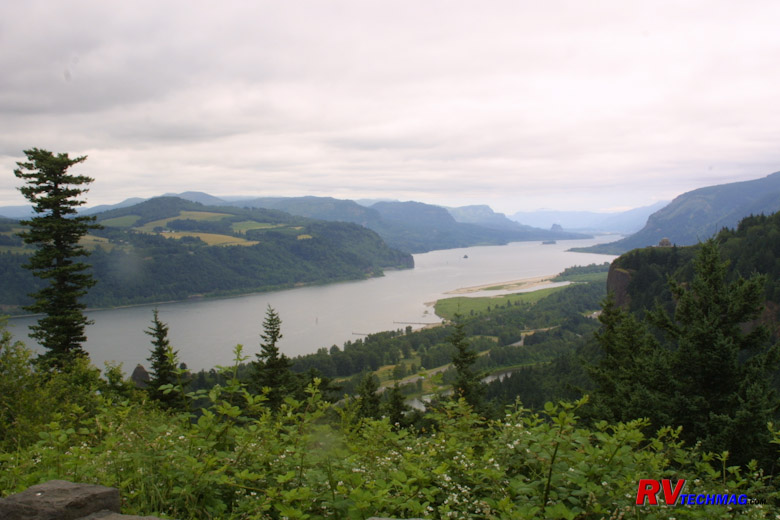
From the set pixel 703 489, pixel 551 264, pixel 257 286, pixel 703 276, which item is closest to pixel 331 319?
pixel 257 286

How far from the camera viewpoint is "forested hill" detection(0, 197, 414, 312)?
325 ft

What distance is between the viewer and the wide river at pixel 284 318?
51.0 metres

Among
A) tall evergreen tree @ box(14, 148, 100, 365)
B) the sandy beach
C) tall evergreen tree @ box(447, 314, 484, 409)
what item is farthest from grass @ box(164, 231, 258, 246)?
tall evergreen tree @ box(447, 314, 484, 409)

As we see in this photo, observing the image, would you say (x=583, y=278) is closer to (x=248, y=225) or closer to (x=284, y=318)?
(x=284, y=318)

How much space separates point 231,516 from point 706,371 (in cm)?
798

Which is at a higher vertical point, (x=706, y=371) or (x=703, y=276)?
(x=703, y=276)

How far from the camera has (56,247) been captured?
1470 centimetres

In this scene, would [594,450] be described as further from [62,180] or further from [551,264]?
[551,264]

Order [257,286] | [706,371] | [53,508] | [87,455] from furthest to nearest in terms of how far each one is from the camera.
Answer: [257,286], [706,371], [87,455], [53,508]

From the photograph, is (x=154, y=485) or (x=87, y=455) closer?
(x=154, y=485)

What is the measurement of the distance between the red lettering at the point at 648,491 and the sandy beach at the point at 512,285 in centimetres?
9384

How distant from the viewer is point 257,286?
383 feet

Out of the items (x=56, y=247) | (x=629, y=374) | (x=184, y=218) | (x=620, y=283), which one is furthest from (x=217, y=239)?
(x=629, y=374)

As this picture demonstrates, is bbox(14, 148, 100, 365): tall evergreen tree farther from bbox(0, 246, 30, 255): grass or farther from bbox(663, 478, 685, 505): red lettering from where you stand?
bbox(0, 246, 30, 255): grass
